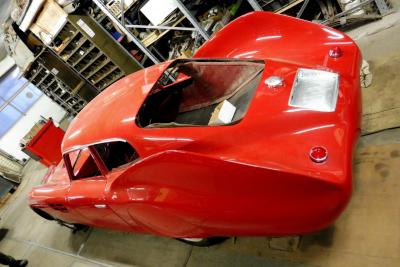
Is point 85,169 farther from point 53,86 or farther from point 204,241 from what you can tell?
point 53,86

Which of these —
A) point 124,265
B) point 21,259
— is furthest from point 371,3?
point 21,259

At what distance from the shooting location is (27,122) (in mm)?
10016

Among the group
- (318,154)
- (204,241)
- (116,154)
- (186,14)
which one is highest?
(186,14)

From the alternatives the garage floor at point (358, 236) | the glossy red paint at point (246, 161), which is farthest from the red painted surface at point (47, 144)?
the glossy red paint at point (246, 161)

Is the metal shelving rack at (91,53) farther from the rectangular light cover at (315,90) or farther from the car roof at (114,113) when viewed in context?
the rectangular light cover at (315,90)

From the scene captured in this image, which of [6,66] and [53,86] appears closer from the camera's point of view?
[53,86]

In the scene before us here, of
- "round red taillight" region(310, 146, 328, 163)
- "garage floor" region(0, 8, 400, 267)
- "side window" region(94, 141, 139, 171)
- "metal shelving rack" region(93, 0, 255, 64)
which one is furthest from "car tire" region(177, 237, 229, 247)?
"metal shelving rack" region(93, 0, 255, 64)

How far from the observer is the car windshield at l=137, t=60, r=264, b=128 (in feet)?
9.12

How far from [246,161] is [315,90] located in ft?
2.43

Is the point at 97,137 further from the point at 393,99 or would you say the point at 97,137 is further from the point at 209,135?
the point at 393,99

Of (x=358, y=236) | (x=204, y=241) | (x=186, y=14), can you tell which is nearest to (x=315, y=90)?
(x=358, y=236)

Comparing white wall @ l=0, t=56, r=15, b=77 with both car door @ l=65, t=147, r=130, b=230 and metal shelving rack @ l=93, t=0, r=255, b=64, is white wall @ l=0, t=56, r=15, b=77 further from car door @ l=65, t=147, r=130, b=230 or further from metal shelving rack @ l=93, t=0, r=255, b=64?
car door @ l=65, t=147, r=130, b=230

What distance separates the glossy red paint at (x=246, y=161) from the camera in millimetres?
1788

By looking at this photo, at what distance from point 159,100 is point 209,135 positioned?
1.16 m
